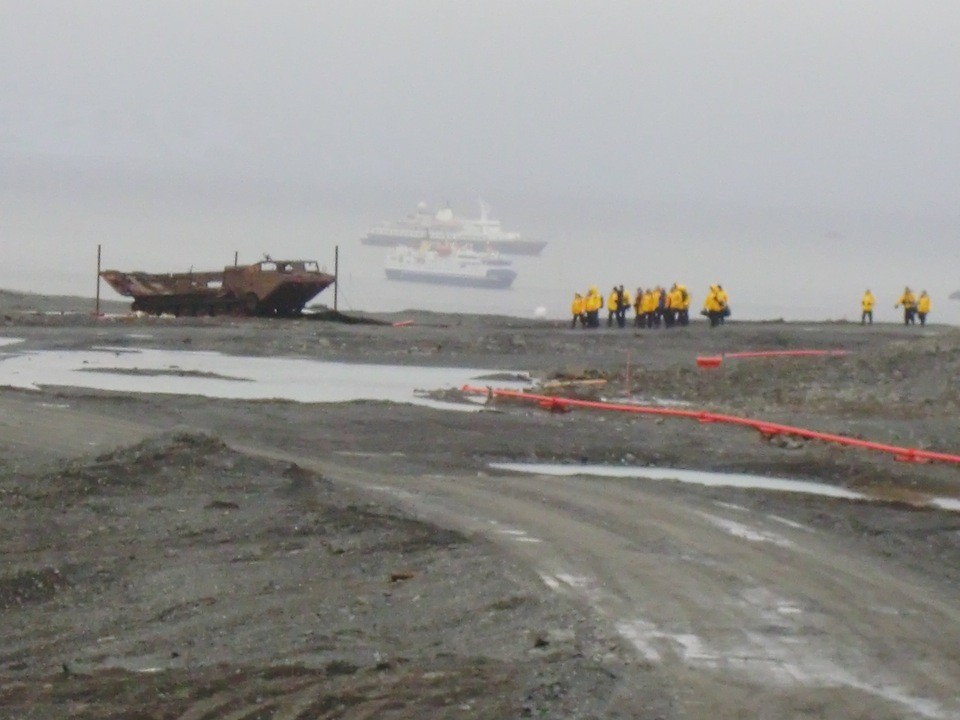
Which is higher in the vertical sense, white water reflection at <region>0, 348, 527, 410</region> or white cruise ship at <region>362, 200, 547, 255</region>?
white cruise ship at <region>362, 200, 547, 255</region>

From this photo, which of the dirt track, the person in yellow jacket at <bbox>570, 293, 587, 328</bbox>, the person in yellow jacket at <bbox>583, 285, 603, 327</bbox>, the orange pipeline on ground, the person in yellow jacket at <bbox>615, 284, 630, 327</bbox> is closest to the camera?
the dirt track

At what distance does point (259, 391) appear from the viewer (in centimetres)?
2519

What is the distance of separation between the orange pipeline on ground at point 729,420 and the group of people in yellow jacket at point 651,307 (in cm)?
1801

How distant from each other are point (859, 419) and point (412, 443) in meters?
6.59

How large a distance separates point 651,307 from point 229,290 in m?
11.2

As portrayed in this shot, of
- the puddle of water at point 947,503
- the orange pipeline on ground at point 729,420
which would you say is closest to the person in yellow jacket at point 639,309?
the orange pipeline on ground at point 729,420

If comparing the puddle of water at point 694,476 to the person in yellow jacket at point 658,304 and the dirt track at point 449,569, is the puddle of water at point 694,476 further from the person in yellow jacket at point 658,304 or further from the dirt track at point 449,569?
the person in yellow jacket at point 658,304

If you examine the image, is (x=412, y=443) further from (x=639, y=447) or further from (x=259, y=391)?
(x=259, y=391)

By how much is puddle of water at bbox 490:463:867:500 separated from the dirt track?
13.5 inches

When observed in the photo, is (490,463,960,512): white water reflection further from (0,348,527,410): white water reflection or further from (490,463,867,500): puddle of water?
(0,348,527,410): white water reflection

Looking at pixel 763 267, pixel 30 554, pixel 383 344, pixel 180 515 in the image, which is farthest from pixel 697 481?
pixel 763 267

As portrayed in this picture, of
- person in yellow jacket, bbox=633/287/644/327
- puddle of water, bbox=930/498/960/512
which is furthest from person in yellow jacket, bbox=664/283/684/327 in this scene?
puddle of water, bbox=930/498/960/512

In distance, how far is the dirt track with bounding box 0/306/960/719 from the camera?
28.2 ft

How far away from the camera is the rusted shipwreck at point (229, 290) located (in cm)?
4522
